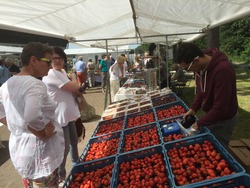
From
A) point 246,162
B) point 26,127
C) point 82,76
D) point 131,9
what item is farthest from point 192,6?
point 82,76

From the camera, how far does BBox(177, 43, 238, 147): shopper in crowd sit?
2352 millimetres

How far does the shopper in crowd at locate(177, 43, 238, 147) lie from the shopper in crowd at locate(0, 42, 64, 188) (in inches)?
52.1

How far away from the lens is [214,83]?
95.8 inches

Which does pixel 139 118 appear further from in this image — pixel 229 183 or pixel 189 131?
pixel 229 183

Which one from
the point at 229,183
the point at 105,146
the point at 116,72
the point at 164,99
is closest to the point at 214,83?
the point at 229,183

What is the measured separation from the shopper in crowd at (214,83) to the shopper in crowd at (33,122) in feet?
4.35

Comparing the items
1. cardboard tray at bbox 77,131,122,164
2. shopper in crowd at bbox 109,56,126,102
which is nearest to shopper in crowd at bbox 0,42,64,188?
cardboard tray at bbox 77,131,122,164

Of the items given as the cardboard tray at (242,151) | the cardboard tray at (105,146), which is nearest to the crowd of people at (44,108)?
the cardboard tray at (242,151)

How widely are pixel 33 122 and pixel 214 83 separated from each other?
167 cm

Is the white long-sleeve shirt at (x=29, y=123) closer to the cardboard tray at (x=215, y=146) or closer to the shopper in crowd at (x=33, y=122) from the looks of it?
the shopper in crowd at (x=33, y=122)

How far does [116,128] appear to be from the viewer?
12.2ft

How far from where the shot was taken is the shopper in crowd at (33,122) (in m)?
1.83

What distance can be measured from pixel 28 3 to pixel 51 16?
95cm

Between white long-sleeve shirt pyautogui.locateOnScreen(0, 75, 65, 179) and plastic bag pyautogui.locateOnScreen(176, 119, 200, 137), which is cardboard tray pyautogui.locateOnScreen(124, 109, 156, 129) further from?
white long-sleeve shirt pyautogui.locateOnScreen(0, 75, 65, 179)
